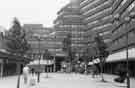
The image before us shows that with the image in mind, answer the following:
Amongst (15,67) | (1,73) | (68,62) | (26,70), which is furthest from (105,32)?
(26,70)

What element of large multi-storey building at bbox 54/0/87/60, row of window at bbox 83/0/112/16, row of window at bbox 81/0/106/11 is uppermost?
row of window at bbox 81/0/106/11

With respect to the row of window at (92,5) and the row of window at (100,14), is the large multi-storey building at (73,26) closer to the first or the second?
the row of window at (92,5)

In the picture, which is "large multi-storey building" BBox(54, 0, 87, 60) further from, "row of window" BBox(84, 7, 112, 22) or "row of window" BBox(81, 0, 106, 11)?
"row of window" BBox(84, 7, 112, 22)

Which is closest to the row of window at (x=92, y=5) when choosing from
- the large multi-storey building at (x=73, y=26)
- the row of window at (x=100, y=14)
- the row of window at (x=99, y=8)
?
the row of window at (x=99, y=8)

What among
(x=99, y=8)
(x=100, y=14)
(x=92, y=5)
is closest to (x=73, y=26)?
(x=92, y=5)

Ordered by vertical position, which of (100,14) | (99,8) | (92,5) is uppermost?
(92,5)

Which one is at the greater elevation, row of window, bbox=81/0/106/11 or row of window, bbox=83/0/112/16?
row of window, bbox=81/0/106/11

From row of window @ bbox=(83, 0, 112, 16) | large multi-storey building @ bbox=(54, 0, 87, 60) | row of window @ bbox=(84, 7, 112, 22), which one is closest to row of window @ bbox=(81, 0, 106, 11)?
row of window @ bbox=(83, 0, 112, 16)

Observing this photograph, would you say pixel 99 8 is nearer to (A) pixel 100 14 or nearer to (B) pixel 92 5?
(A) pixel 100 14

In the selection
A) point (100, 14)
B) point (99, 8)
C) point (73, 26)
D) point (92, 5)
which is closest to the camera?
point (100, 14)

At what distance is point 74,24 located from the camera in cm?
9325

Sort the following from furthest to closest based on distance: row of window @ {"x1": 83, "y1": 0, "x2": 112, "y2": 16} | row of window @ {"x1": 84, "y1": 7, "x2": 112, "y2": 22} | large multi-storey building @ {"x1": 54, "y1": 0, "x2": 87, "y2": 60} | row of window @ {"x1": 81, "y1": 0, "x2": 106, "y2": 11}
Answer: large multi-storey building @ {"x1": 54, "y1": 0, "x2": 87, "y2": 60} < row of window @ {"x1": 81, "y1": 0, "x2": 106, "y2": 11} < row of window @ {"x1": 83, "y1": 0, "x2": 112, "y2": 16} < row of window @ {"x1": 84, "y1": 7, "x2": 112, "y2": 22}

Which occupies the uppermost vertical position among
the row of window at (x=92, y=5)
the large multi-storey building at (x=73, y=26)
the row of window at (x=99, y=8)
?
the row of window at (x=92, y=5)

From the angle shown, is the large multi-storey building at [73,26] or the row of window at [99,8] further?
the large multi-storey building at [73,26]
